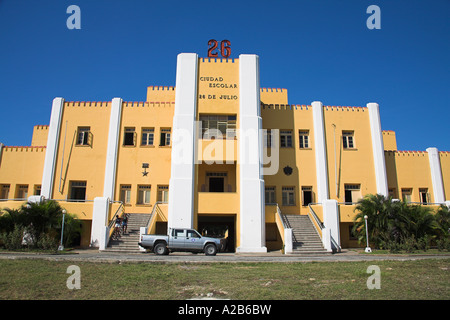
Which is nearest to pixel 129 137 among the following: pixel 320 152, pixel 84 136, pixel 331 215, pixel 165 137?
pixel 165 137

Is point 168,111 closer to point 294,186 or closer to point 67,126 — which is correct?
point 67,126

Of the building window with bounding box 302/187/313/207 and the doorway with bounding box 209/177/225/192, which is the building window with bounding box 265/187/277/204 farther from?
the doorway with bounding box 209/177/225/192

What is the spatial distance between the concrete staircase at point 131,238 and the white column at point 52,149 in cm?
693

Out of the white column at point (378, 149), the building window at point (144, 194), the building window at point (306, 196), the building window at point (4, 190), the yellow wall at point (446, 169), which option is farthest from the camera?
the yellow wall at point (446, 169)

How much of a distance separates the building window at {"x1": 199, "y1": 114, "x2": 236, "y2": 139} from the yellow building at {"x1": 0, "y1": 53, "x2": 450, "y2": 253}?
0.25ft

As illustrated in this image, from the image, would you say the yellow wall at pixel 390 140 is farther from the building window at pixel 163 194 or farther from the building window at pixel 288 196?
the building window at pixel 163 194

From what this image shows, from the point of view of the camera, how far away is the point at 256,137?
2536 cm

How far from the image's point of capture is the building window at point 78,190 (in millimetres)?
27422

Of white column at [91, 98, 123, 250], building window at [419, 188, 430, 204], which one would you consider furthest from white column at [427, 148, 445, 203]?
white column at [91, 98, 123, 250]

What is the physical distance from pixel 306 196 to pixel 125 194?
14.1 metres

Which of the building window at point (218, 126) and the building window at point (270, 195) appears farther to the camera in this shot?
the building window at point (270, 195)

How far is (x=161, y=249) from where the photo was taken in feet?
65.6

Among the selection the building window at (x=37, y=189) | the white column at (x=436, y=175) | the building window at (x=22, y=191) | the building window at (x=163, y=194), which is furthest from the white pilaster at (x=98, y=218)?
the white column at (x=436, y=175)
